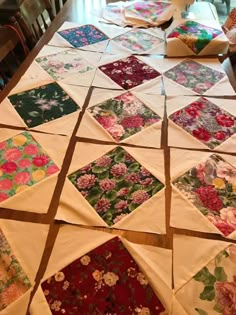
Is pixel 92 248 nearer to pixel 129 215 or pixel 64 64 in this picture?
pixel 129 215

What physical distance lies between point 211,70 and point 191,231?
2.74 ft

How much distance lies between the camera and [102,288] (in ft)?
2.09

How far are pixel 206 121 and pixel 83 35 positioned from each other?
83cm

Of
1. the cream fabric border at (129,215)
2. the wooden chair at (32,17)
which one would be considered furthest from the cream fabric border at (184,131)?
the wooden chair at (32,17)

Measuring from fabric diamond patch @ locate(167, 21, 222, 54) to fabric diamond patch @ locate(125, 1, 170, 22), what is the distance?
0.85 ft

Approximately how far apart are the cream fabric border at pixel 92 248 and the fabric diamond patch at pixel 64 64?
75 cm

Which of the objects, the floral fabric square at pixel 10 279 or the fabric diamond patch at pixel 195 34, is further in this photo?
the fabric diamond patch at pixel 195 34

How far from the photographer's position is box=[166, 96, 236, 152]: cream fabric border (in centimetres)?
97

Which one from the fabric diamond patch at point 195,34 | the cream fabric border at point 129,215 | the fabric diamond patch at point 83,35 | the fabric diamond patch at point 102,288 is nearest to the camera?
the fabric diamond patch at point 102,288

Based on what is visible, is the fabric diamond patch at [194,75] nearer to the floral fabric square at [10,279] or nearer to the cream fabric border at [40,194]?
the cream fabric border at [40,194]

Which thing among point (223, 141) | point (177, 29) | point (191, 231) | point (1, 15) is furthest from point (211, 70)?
point (1, 15)

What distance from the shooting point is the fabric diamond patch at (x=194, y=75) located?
122 centimetres

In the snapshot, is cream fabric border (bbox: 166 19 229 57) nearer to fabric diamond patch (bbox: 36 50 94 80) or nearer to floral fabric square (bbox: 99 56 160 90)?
floral fabric square (bbox: 99 56 160 90)

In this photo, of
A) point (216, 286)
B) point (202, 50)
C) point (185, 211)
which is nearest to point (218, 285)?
point (216, 286)
